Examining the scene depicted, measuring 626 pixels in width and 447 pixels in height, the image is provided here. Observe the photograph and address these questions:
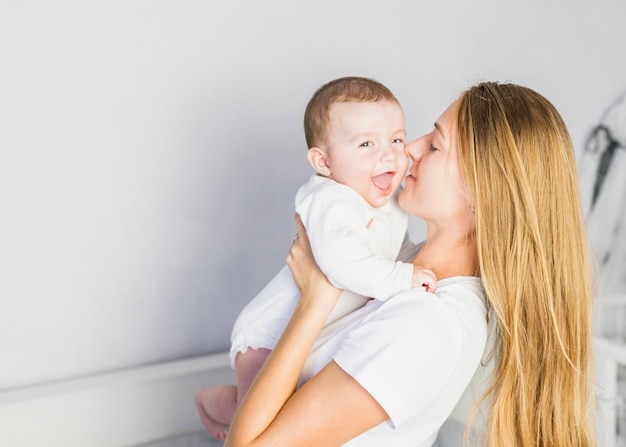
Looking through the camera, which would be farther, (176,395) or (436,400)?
(176,395)

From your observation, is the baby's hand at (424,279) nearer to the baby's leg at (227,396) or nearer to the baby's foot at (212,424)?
the baby's leg at (227,396)

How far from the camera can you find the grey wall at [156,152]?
1693 mm

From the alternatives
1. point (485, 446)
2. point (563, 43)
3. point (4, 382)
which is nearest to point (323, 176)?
point (485, 446)

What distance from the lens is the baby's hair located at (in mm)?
1310

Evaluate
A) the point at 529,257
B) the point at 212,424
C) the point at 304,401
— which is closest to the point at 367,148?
the point at 529,257

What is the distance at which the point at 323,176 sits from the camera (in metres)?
1.36

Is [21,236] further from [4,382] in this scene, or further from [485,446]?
[485,446]

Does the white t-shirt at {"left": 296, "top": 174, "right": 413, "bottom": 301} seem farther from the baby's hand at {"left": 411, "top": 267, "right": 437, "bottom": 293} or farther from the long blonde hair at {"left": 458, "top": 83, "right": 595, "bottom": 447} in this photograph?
the long blonde hair at {"left": 458, "top": 83, "right": 595, "bottom": 447}

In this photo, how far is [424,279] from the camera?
3.78ft

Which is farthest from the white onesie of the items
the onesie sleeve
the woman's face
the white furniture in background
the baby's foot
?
the white furniture in background

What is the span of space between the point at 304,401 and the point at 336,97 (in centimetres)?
57

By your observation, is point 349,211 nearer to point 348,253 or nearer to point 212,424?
point 348,253

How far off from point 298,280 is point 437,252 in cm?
26

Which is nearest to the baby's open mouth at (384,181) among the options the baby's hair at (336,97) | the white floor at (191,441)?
the baby's hair at (336,97)
